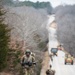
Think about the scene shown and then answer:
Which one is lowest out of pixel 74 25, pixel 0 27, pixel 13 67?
pixel 13 67

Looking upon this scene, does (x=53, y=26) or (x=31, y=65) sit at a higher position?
(x=53, y=26)

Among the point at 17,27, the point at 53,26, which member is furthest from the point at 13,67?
the point at 53,26

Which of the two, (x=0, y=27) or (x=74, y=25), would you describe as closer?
(x=0, y=27)

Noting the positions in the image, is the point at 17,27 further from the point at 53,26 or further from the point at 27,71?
the point at 53,26

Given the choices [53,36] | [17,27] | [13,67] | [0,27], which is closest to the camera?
[0,27]

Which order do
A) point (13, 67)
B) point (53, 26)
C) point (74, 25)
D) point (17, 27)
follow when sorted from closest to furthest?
point (13, 67) → point (17, 27) → point (74, 25) → point (53, 26)

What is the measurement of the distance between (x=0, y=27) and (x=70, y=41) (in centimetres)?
7786

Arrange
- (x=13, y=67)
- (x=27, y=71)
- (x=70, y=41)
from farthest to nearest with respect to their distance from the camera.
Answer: (x=70, y=41) < (x=13, y=67) < (x=27, y=71)

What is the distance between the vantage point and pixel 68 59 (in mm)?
62812

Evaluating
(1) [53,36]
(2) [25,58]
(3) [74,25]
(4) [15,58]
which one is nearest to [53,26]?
(1) [53,36]

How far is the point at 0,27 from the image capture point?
69.4 feet

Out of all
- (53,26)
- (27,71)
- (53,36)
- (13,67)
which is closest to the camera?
(27,71)

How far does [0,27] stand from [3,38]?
1.03m

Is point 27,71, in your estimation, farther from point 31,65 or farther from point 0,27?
point 0,27
